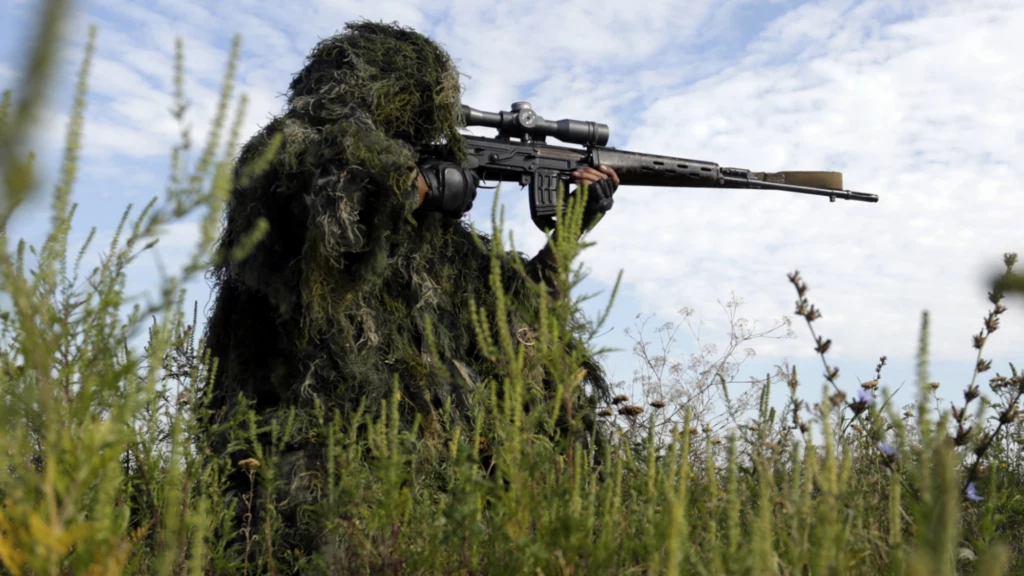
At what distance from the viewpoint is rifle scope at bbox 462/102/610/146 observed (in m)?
3.94

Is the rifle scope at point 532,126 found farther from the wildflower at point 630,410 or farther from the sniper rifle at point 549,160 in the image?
the wildflower at point 630,410

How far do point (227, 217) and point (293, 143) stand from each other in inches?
20.2

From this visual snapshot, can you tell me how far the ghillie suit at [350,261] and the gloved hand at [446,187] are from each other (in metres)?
0.11

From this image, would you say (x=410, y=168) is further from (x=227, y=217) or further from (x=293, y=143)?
(x=227, y=217)

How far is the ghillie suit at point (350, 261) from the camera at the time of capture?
9.80 ft

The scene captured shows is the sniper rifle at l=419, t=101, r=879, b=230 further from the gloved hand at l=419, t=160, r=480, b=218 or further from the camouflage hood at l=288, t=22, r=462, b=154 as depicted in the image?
the gloved hand at l=419, t=160, r=480, b=218

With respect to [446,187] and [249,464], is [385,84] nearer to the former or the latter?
[446,187]

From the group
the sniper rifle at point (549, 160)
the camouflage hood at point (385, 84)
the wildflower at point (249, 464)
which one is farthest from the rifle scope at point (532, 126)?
the wildflower at point (249, 464)

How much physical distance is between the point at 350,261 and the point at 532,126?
4.71ft

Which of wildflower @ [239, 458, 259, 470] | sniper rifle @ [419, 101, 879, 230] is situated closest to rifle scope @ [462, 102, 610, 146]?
sniper rifle @ [419, 101, 879, 230]

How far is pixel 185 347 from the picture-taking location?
381cm

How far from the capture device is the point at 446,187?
3.19 metres

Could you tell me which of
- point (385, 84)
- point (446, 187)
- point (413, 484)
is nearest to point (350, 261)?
point (446, 187)

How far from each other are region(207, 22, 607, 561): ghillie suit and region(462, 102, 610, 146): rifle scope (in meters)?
0.47
